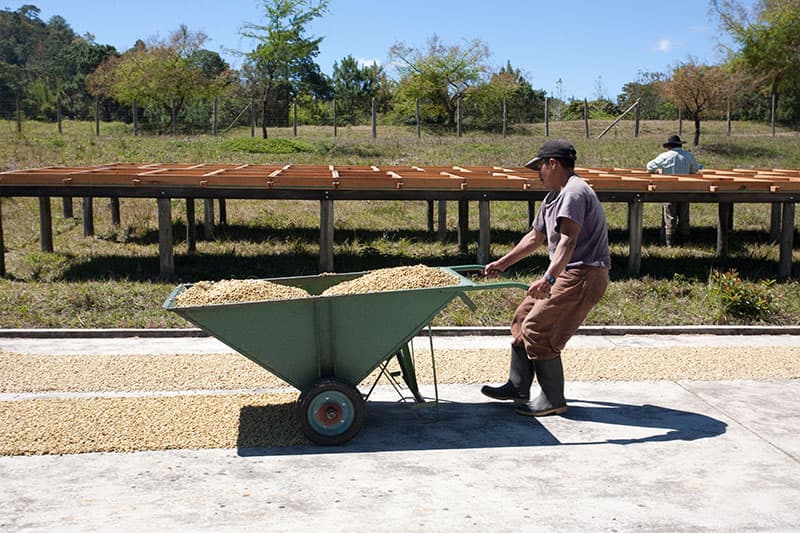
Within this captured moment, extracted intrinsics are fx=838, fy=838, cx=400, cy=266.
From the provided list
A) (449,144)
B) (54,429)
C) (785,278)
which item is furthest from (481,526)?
(449,144)

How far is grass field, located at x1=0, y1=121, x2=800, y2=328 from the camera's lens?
962 centimetres

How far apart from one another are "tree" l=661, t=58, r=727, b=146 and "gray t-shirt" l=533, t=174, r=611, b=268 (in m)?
23.9

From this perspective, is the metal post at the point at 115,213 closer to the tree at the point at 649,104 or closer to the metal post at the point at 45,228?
the metal post at the point at 45,228

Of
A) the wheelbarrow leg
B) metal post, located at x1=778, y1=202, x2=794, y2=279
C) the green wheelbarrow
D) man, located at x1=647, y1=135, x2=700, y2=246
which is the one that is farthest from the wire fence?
the green wheelbarrow

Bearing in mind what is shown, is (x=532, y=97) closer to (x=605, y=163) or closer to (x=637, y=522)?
(x=605, y=163)

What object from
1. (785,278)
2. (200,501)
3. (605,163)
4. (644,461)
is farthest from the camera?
(605,163)

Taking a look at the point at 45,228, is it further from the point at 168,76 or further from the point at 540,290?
the point at 168,76

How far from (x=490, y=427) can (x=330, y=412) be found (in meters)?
1.16

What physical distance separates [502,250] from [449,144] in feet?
41.7

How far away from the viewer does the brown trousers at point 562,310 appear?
5.73 m

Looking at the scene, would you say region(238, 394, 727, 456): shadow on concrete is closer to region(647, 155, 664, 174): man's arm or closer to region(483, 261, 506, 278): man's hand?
region(483, 261, 506, 278): man's hand

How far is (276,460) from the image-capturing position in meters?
Answer: 5.21

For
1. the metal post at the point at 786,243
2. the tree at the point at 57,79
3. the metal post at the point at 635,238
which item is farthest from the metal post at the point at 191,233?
the tree at the point at 57,79

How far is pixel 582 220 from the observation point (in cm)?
555
